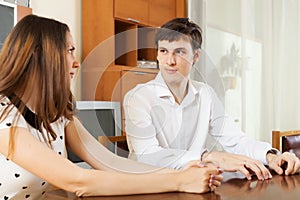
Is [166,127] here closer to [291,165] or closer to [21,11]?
[291,165]

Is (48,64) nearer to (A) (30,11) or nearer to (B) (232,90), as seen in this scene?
(A) (30,11)

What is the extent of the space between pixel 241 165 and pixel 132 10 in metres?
2.18

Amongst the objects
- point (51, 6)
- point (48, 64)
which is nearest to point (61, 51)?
point (48, 64)

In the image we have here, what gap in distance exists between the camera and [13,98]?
3.48 feet

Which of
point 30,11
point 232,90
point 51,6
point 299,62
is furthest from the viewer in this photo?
point 232,90

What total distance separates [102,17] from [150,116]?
1.90 metres

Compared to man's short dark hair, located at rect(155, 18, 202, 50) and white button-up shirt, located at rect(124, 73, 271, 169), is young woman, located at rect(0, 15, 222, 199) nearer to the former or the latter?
white button-up shirt, located at rect(124, 73, 271, 169)

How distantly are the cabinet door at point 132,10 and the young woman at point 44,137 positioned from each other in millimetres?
1886

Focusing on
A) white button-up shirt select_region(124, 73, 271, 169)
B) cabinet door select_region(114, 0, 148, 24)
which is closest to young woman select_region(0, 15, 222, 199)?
white button-up shirt select_region(124, 73, 271, 169)

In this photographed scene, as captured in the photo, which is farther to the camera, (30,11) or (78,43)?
(78,43)

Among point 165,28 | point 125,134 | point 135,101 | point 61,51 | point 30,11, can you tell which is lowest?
point 125,134

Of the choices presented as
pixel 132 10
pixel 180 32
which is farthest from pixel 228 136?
pixel 132 10

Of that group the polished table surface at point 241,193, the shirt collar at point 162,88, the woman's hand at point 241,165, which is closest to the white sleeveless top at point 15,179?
the polished table surface at point 241,193

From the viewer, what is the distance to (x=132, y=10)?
3051 mm
